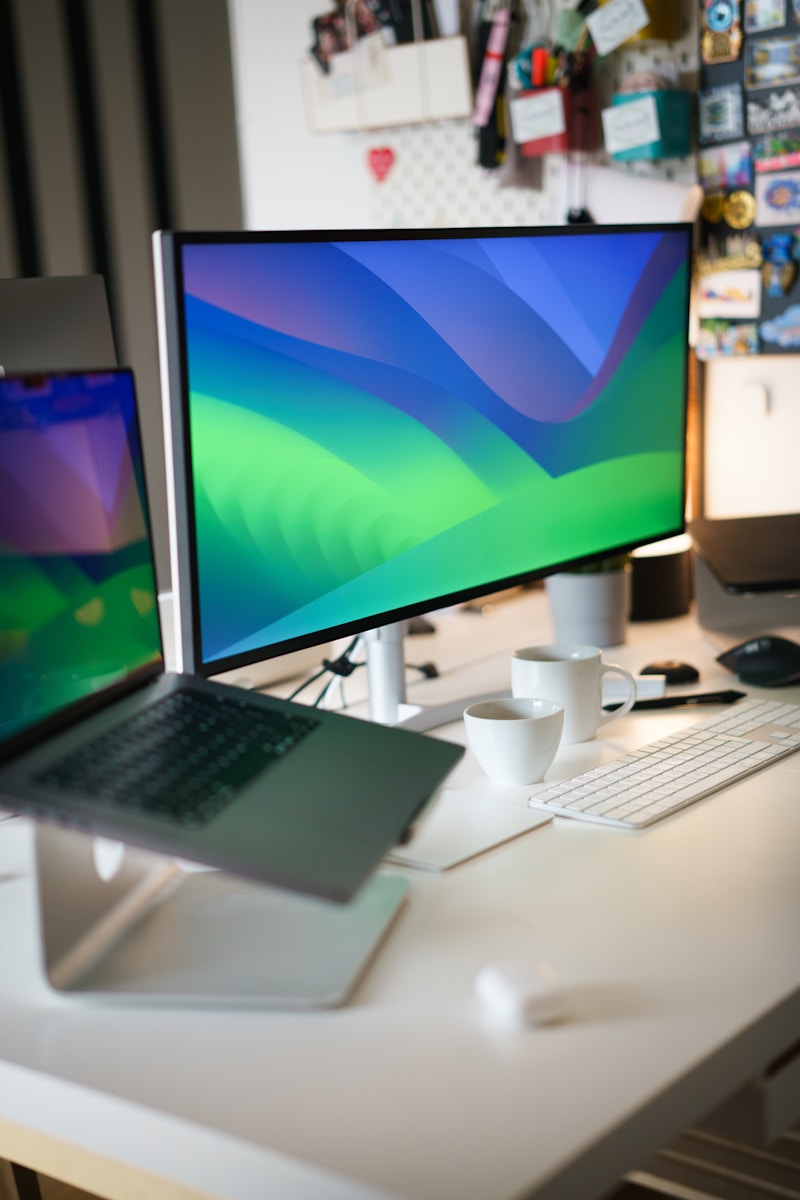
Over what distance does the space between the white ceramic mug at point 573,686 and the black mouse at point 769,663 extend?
0.20 meters

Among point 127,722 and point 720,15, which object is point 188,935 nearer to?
point 127,722

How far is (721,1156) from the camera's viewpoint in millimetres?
1271

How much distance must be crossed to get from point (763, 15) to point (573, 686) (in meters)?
1.07

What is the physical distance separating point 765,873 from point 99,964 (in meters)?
0.45

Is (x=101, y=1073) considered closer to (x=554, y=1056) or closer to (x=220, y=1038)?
(x=220, y=1038)

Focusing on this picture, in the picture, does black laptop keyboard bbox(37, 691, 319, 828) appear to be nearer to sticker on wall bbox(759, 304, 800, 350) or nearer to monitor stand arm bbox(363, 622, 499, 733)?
monitor stand arm bbox(363, 622, 499, 733)

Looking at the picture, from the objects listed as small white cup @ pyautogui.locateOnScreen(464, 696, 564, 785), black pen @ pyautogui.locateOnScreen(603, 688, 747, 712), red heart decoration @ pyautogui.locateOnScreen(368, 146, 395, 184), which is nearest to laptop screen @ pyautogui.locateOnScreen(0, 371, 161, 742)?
small white cup @ pyautogui.locateOnScreen(464, 696, 564, 785)

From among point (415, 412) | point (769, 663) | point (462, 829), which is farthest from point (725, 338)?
point (462, 829)

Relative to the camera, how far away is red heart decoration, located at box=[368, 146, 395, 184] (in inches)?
81.8

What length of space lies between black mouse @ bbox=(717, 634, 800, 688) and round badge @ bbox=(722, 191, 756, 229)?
695mm

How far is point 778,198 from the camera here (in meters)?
1.70

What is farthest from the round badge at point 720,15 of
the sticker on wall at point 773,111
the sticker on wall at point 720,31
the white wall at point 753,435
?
the white wall at point 753,435

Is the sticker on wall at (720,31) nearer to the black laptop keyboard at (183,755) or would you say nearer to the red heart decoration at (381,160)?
the red heart decoration at (381,160)

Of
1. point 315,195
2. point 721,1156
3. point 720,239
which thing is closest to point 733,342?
point 720,239
